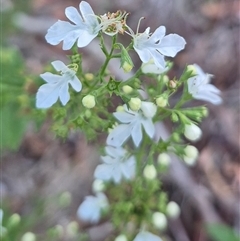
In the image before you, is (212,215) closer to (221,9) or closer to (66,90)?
(221,9)

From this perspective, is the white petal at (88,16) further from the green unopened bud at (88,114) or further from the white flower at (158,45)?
the green unopened bud at (88,114)

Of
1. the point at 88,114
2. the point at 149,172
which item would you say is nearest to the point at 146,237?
the point at 149,172

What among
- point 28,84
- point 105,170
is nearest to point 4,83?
point 28,84

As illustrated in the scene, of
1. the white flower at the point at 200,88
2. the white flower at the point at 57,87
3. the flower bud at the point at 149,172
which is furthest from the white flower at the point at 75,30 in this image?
the flower bud at the point at 149,172

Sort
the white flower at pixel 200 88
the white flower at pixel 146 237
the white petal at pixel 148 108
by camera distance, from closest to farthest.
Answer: the white petal at pixel 148 108 → the white flower at pixel 200 88 → the white flower at pixel 146 237

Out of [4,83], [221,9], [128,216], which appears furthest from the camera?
[221,9]
